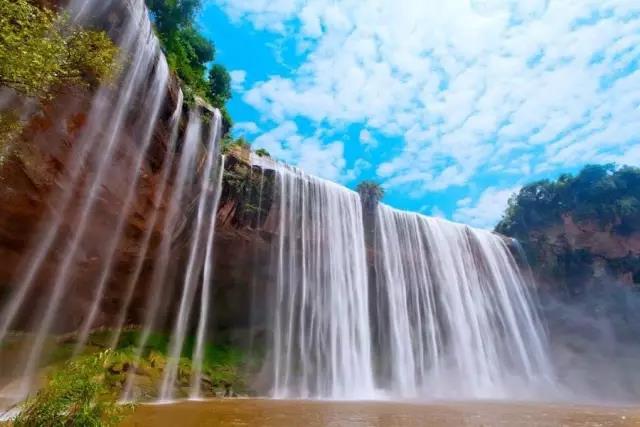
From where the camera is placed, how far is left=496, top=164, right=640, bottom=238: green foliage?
2536 cm

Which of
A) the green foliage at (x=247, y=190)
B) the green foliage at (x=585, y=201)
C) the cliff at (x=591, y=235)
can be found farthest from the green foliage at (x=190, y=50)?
the green foliage at (x=585, y=201)

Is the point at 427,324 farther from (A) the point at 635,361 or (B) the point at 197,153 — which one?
(A) the point at 635,361

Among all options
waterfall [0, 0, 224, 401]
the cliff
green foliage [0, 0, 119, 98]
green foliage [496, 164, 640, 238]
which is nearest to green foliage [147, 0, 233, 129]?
waterfall [0, 0, 224, 401]

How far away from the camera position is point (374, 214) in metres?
18.9

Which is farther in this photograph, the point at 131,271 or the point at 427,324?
the point at 427,324

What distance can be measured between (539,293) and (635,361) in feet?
21.9

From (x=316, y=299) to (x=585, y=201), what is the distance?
67.8 feet

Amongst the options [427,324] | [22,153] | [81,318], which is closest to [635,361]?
[427,324]

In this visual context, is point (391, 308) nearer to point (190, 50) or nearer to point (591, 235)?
point (190, 50)

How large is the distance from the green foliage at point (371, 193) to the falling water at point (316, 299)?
75.1 inches

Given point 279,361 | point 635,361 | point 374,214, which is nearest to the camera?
point 279,361

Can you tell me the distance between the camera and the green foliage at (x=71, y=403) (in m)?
2.86

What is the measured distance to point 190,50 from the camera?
1741 centimetres

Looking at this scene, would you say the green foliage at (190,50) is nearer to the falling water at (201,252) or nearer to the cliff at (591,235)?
the falling water at (201,252)
